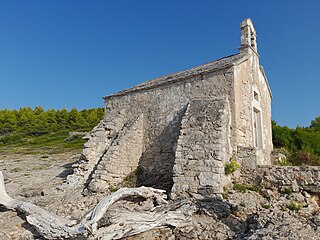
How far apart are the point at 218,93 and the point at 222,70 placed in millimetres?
770

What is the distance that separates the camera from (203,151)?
7.21m

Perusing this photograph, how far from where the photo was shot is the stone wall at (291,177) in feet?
22.0

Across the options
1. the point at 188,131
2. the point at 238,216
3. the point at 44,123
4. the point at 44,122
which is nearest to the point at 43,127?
the point at 44,123

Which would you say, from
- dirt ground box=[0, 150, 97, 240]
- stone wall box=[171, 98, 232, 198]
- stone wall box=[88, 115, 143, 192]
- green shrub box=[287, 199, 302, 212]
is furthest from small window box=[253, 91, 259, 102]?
dirt ground box=[0, 150, 97, 240]

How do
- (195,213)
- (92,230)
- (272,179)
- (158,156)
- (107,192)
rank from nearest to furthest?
(92,230) → (195,213) → (272,179) → (107,192) → (158,156)

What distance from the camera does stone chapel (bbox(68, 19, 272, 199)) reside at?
23.6 feet

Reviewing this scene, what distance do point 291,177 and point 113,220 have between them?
4.66 m

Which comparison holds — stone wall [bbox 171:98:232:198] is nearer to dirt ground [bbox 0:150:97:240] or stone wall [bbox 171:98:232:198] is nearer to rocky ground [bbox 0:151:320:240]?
rocky ground [bbox 0:151:320:240]

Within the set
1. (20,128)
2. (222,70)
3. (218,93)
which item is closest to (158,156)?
(218,93)

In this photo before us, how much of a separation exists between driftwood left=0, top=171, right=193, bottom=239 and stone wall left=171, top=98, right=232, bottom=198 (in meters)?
0.68

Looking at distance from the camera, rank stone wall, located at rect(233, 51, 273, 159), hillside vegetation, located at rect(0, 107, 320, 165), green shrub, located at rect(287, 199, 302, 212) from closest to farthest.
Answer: green shrub, located at rect(287, 199, 302, 212)
stone wall, located at rect(233, 51, 273, 159)
hillside vegetation, located at rect(0, 107, 320, 165)

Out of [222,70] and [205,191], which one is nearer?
[205,191]

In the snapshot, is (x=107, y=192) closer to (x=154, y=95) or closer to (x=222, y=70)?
(x=154, y=95)

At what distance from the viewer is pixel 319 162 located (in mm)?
9438
